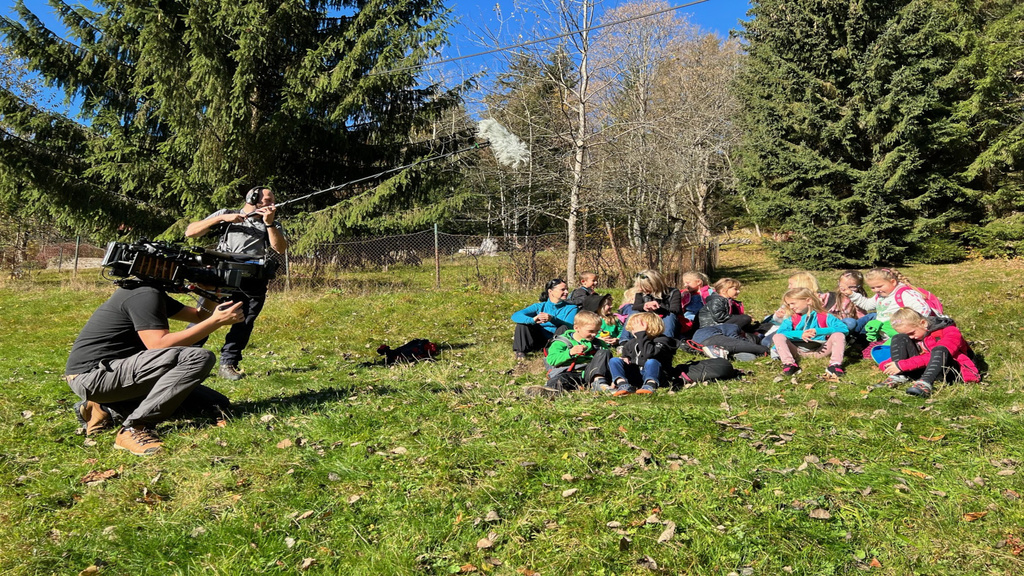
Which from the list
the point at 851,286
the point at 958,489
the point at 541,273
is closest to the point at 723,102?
the point at 541,273

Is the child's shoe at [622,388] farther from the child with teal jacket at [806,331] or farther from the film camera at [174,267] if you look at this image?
the film camera at [174,267]

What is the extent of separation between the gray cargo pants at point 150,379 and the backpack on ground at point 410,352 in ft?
11.9

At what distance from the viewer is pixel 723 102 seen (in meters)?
26.6

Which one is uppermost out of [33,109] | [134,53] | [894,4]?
[894,4]

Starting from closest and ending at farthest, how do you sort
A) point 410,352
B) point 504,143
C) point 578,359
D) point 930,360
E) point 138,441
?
1. point 138,441
2. point 930,360
3. point 578,359
4. point 410,352
5. point 504,143

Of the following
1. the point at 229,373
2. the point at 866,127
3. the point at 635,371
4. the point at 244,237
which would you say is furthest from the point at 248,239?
the point at 866,127

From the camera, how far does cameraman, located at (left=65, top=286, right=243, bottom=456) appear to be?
4.34m

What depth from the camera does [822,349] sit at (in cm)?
772

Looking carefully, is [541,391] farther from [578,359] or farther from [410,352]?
[410,352]

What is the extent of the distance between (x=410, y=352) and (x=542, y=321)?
65.6 inches

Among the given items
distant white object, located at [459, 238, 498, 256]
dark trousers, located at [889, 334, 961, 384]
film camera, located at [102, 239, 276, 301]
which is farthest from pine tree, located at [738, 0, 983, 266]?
film camera, located at [102, 239, 276, 301]

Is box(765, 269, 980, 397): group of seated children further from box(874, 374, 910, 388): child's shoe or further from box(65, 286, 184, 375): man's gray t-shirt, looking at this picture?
box(65, 286, 184, 375): man's gray t-shirt

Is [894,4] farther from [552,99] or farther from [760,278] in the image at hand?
[552,99]

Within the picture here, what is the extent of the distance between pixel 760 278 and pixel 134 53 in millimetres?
16333
